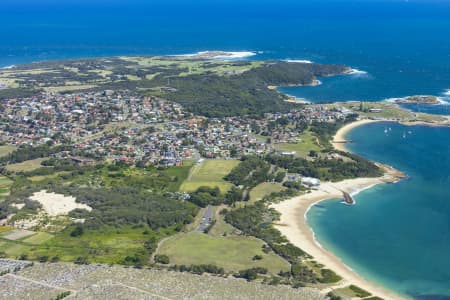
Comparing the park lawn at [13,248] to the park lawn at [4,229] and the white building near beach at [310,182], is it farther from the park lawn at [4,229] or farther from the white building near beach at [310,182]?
the white building near beach at [310,182]

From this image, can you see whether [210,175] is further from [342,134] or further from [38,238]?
[342,134]

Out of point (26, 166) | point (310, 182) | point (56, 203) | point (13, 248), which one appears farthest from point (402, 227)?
point (26, 166)

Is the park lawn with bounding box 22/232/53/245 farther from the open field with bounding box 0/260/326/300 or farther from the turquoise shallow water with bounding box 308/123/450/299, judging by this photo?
the turquoise shallow water with bounding box 308/123/450/299

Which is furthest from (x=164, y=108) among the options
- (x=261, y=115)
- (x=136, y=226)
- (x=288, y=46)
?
(x=288, y=46)

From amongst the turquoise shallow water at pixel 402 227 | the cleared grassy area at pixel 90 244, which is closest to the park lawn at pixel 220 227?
the cleared grassy area at pixel 90 244

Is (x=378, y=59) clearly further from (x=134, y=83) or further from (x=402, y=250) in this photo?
(x=402, y=250)

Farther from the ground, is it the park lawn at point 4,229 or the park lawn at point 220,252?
the park lawn at point 4,229
